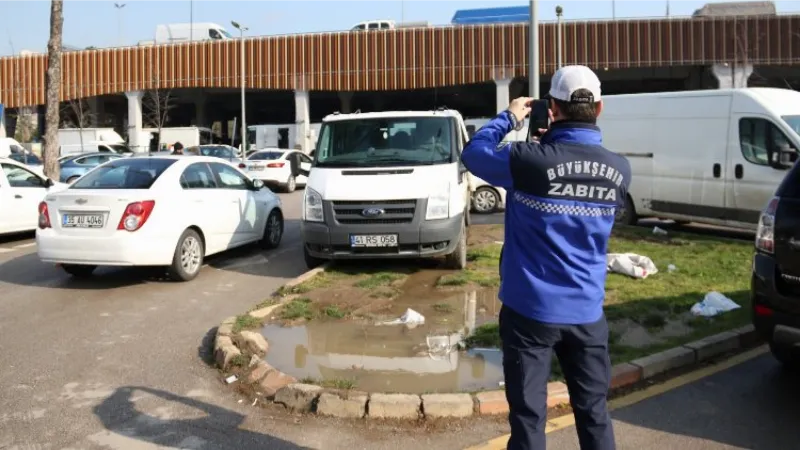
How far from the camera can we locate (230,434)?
175 inches

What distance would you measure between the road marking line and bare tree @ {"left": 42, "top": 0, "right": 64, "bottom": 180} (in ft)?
68.0

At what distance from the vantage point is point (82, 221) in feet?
28.0

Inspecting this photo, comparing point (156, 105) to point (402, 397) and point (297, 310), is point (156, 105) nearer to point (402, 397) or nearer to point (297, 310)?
point (297, 310)

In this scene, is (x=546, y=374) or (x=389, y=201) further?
(x=389, y=201)

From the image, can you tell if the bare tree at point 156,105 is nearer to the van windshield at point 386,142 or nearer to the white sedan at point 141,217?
the white sedan at point 141,217

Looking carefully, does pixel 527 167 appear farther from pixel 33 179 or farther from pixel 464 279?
pixel 33 179

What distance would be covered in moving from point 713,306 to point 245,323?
4581mm

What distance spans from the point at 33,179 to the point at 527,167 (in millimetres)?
13124

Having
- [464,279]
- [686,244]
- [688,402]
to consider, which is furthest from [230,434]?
[686,244]

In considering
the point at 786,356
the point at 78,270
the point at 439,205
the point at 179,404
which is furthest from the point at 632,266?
the point at 78,270

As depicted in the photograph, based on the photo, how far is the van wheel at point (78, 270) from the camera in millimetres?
9375

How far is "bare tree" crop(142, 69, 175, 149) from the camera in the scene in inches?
1943

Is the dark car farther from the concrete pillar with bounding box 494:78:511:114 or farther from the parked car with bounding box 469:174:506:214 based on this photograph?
the concrete pillar with bounding box 494:78:511:114

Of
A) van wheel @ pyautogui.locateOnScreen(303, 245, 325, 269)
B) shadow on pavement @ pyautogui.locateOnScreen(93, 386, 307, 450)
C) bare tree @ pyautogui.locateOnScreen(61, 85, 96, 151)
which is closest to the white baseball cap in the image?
shadow on pavement @ pyautogui.locateOnScreen(93, 386, 307, 450)
